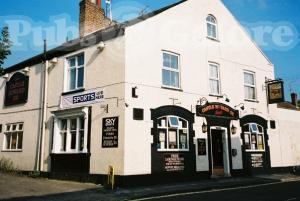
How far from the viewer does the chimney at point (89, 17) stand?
800 inches

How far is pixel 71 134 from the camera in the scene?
16.4 meters

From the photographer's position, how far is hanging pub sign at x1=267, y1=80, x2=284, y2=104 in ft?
66.7

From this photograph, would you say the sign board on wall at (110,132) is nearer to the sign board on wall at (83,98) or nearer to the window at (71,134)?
the sign board on wall at (83,98)

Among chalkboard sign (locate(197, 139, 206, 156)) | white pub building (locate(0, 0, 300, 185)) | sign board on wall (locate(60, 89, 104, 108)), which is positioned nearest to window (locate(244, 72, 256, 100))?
white pub building (locate(0, 0, 300, 185))

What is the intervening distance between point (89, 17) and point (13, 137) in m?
8.54

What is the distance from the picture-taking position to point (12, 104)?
67.2 feet

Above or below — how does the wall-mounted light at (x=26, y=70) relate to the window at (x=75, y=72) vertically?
above

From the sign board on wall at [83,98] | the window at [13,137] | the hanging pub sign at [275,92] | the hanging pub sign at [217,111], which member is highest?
the hanging pub sign at [275,92]

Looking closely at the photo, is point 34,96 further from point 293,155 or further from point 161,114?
point 293,155

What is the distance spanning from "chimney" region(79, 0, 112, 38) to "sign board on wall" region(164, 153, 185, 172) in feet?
31.2

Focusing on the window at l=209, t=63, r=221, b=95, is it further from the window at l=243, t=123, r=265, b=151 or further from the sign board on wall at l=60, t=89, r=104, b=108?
the sign board on wall at l=60, t=89, r=104, b=108

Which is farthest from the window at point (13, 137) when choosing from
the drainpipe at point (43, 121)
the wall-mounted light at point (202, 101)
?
the wall-mounted light at point (202, 101)

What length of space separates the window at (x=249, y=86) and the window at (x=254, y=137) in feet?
5.87

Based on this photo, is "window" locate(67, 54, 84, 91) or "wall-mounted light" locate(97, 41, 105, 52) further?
"window" locate(67, 54, 84, 91)
